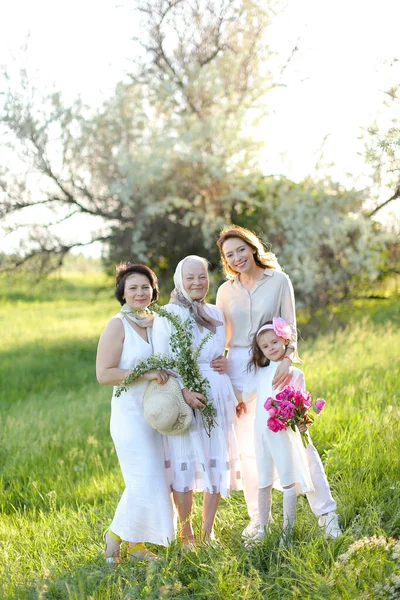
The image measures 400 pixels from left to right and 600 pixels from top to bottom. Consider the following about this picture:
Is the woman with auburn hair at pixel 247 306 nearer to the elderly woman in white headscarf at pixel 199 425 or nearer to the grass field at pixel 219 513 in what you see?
the elderly woman in white headscarf at pixel 199 425

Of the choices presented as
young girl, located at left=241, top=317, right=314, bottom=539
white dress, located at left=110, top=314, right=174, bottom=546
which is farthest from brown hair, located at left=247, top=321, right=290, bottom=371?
white dress, located at left=110, top=314, right=174, bottom=546

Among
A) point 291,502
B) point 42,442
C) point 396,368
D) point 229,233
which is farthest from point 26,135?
point 291,502

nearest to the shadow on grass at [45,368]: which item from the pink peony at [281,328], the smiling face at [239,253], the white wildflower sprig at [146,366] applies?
the white wildflower sprig at [146,366]

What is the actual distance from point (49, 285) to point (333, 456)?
40.3 ft

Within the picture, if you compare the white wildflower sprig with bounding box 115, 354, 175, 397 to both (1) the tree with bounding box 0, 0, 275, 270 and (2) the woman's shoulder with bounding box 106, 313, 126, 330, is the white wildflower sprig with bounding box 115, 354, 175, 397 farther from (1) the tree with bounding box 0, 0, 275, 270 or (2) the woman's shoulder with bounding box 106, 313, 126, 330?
(1) the tree with bounding box 0, 0, 275, 270

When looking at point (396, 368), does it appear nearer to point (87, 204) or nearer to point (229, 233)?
point (229, 233)

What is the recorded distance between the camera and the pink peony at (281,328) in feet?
16.4

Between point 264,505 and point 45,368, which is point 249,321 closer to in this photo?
point 264,505

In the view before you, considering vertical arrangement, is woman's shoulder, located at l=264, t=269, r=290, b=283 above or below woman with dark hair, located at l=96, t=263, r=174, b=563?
above

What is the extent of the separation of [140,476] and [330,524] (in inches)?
52.1

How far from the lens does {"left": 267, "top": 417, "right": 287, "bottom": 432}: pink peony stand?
4.83 m

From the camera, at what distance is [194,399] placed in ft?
16.3

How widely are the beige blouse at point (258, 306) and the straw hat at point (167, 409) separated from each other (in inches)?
27.5

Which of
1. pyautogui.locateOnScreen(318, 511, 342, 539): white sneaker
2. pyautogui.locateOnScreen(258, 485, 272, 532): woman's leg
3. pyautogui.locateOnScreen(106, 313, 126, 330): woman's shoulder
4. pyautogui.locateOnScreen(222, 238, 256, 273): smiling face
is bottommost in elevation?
pyautogui.locateOnScreen(318, 511, 342, 539): white sneaker
